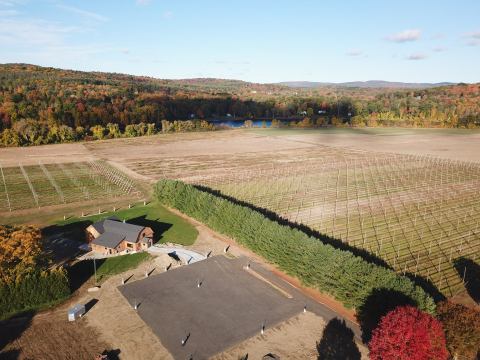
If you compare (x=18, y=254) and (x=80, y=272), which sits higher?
(x=18, y=254)

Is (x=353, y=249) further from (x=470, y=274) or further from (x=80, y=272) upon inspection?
(x=80, y=272)

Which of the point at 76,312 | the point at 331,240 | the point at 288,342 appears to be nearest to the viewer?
the point at 288,342

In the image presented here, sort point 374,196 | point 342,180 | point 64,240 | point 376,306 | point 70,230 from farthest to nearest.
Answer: point 342,180, point 374,196, point 70,230, point 64,240, point 376,306

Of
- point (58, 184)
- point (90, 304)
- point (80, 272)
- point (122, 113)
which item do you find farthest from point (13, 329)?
point (122, 113)

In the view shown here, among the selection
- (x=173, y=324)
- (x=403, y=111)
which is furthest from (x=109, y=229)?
(x=403, y=111)

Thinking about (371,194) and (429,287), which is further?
(371,194)

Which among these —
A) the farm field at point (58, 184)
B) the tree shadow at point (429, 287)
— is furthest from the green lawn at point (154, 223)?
the tree shadow at point (429, 287)

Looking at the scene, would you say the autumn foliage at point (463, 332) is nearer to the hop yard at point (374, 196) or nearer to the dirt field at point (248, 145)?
the hop yard at point (374, 196)
